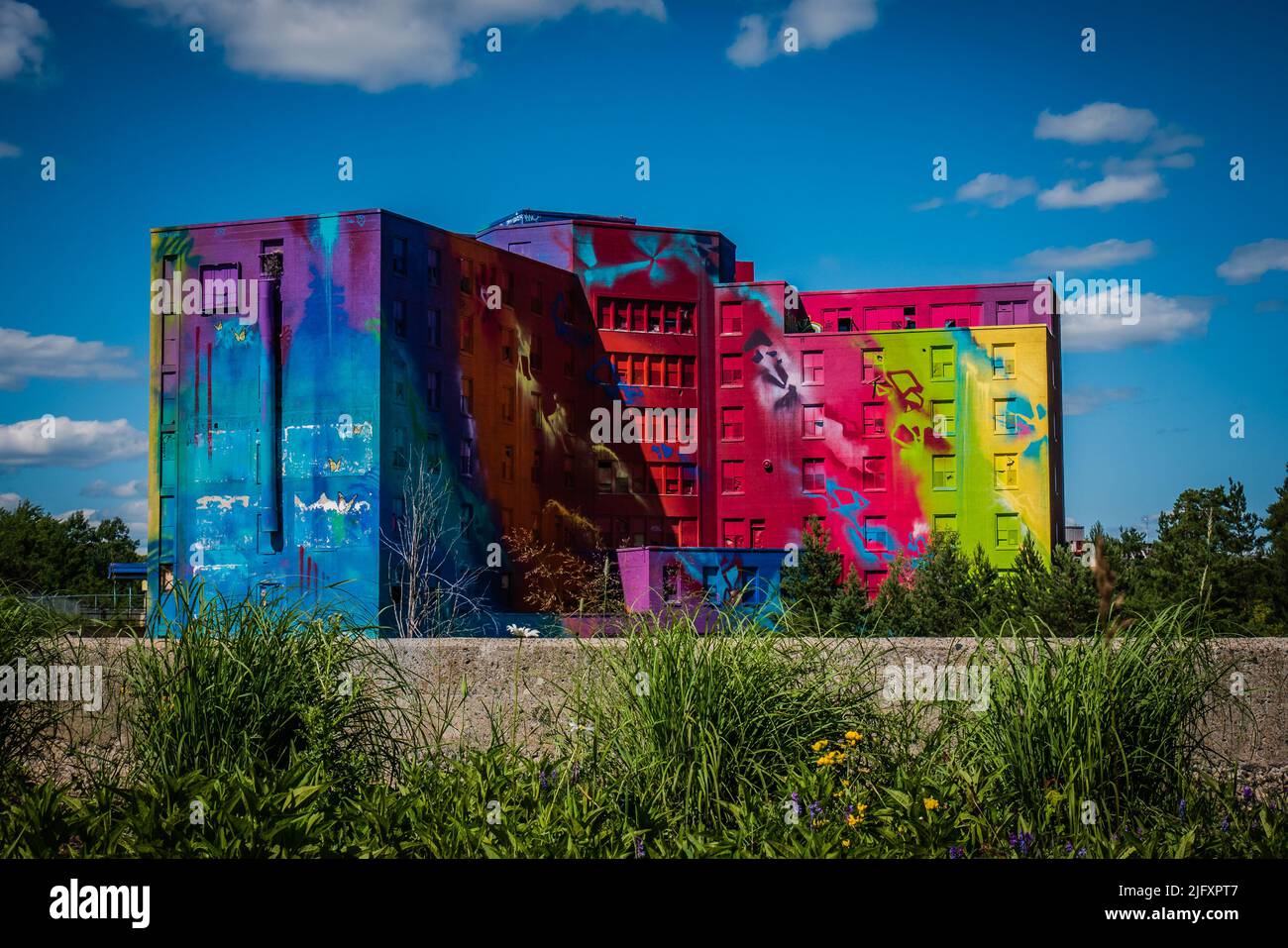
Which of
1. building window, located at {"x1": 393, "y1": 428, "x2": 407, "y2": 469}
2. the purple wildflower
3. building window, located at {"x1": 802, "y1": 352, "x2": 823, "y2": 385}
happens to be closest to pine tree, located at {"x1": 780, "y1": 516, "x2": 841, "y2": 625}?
building window, located at {"x1": 802, "y1": 352, "x2": 823, "y2": 385}

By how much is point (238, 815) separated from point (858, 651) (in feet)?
13.1

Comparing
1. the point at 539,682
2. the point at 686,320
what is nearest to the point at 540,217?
the point at 686,320

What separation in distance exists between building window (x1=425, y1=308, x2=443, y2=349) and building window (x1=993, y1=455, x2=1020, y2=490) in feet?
107

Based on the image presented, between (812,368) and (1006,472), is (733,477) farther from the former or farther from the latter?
(1006,472)

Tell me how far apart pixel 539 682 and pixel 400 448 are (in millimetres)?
48787

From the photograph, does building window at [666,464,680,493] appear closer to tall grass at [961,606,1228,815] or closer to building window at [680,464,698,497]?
building window at [680,464,698,497]

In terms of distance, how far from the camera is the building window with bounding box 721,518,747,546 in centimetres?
7331

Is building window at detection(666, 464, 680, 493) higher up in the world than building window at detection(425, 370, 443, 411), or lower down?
lower down

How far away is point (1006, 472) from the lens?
2862 inches

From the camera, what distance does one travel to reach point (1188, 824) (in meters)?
6.68

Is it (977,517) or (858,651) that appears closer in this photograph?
(858,651)

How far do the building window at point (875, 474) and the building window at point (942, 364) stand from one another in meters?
5.78
